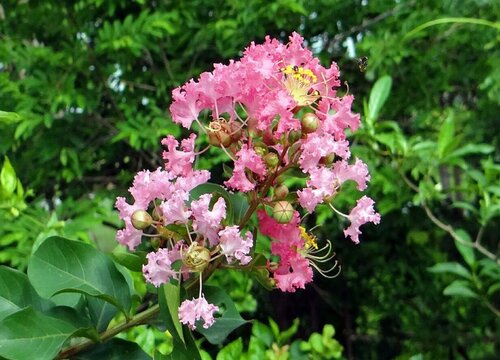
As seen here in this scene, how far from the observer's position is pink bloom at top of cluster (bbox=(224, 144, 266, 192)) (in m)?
0.71

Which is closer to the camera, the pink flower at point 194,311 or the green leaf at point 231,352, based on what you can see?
the pink flower at point 194,311

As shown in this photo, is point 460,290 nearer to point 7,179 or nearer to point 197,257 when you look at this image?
point 7,179

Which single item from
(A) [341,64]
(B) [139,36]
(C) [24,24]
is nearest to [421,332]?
(A) [341,64]

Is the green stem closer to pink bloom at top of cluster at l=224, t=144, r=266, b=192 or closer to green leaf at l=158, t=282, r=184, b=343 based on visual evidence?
green leaf at l=158, t=282, r=184, b=343

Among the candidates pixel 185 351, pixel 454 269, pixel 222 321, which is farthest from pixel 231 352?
pixel 454 269

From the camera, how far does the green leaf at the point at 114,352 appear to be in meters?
0.82

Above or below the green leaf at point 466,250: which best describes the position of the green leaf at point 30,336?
above

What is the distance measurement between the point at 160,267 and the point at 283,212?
0.46ft

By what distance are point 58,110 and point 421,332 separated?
1552mm

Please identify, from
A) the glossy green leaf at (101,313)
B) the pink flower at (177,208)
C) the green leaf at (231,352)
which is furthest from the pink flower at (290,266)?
the green leaf at (231,352)

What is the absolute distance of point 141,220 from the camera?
2.49 ft

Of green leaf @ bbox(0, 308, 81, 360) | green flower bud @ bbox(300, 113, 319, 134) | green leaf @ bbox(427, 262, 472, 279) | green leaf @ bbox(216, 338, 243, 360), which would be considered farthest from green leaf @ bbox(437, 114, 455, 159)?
green leaf @ bbox(0, 308, 81, 360)

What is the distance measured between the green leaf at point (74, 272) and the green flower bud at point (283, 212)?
0.20m

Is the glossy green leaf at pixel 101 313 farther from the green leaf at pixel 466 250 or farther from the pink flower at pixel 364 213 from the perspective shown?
the green leaf at pixel 466 250
